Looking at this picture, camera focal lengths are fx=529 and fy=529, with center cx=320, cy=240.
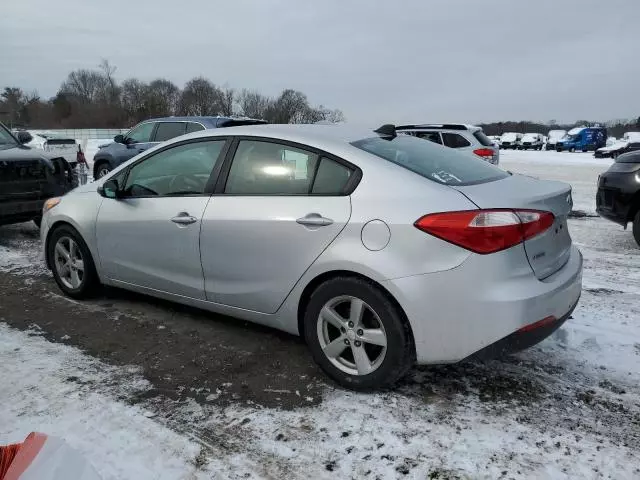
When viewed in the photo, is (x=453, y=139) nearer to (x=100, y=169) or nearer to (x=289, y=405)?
(x=100, y=169)

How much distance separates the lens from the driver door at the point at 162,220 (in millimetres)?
3637

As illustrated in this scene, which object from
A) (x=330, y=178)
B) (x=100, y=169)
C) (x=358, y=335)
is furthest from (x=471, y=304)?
(x=100, y=169)

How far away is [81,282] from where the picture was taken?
4.50 metres

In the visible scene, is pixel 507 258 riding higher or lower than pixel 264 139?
lower

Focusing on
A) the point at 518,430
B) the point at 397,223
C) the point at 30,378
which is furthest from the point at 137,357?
the point at 518,430

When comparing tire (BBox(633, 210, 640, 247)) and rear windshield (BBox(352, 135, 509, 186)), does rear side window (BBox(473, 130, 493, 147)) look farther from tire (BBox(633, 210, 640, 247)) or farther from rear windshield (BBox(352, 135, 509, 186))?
rear windshield (BBox(352, 135, 509, 186))

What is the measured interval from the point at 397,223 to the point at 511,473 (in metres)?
1.27

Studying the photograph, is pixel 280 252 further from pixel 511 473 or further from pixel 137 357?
pixel 511 473

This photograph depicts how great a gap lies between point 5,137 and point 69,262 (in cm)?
418

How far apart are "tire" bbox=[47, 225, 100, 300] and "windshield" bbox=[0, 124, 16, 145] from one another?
362cm

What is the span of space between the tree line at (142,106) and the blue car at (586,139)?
32118 mm

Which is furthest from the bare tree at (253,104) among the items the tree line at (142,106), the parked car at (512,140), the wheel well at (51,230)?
the wheel well at (51,230)

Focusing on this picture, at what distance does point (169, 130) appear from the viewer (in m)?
11.8

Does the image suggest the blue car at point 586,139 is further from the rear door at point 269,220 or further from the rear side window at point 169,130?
the rear door at point 269,220
